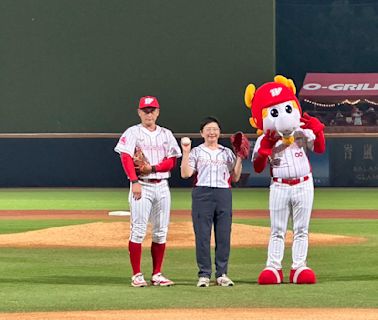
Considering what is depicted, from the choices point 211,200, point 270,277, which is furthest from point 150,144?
point 270,277

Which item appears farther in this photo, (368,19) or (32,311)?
(368,19)

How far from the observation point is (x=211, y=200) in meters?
10.2

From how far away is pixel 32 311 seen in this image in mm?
8562

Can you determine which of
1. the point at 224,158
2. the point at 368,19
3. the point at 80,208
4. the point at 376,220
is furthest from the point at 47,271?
the point at 368,19

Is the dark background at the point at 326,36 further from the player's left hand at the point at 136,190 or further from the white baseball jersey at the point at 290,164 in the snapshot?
the player's left hand at the point at 136,190

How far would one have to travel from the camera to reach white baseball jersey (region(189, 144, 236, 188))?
401 inches

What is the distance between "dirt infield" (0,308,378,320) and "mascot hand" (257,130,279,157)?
2001 mm

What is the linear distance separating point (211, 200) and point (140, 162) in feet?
2.38

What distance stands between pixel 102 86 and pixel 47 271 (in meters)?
22.3

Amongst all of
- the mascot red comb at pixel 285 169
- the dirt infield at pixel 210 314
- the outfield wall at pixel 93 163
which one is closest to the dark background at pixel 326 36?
the outfield wall at pixel 93 163

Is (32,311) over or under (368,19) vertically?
under

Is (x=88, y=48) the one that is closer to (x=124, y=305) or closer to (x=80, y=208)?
(x=80, y=208)

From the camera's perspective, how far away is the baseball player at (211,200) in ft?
33.4

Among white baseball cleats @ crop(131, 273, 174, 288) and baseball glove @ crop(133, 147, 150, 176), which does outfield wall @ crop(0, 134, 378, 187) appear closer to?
white baseball cleats @ crop(131, 273, 174, 288)
